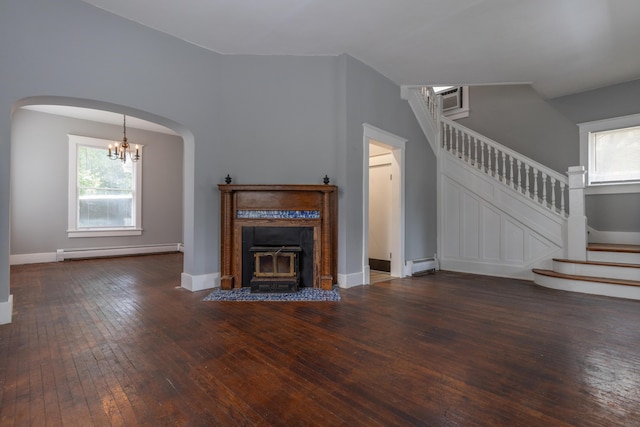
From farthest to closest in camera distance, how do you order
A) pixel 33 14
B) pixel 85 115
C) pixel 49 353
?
pixel 85 115 → pixel 33 14 → pixel 49 353

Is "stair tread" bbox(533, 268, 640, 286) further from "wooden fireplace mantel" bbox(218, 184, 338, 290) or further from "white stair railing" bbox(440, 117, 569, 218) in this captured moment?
"wooden fireplace mantel" bbox(218, 184, 338, 290)

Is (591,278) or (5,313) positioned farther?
(591,278)

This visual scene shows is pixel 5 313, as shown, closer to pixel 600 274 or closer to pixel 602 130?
pixel 600 274

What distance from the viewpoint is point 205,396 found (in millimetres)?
1563

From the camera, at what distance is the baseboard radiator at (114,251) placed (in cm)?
621

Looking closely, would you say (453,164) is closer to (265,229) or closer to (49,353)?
(265,229)

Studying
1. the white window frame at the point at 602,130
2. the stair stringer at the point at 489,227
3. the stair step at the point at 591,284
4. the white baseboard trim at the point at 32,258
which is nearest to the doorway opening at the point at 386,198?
the stair stringer at the point at 489,227

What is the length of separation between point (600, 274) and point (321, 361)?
4285mm

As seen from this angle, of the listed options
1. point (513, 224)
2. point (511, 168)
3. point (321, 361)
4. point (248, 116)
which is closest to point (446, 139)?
point (511, 168)

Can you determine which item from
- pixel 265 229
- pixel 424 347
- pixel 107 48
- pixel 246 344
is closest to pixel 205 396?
pixel 246 344

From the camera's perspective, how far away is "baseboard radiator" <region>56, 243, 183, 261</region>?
20.4 ft

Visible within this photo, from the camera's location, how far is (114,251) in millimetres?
6824

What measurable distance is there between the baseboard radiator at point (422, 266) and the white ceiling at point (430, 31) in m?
3.09

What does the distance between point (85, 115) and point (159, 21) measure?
14.2 ft
